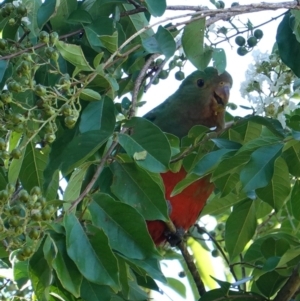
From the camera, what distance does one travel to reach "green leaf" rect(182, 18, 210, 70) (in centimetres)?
209

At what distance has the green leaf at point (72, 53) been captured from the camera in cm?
171

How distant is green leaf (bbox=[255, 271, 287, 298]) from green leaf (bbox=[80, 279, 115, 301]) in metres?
0.62

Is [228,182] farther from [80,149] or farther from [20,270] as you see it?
[20,270]

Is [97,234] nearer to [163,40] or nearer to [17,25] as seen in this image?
[163,40]

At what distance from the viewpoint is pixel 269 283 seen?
214 centimetres

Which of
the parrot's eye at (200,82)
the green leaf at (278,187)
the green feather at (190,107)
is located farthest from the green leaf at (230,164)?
the parrot's eye at (200,82)

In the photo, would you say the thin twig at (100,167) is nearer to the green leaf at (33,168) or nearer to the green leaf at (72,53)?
the green leaf at (72,53)

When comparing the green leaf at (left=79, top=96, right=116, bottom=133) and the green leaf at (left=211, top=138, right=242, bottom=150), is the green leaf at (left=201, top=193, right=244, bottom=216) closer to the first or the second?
the green leaf at (left=211, top=138, right=242, bottom=150)

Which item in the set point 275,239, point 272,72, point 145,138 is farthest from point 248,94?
point 145,138

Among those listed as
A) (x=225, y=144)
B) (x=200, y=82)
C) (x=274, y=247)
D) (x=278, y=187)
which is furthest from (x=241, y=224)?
(x=200, y=82)

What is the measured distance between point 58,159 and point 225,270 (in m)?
1.68

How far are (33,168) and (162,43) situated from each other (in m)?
0.50

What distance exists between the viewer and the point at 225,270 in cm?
334

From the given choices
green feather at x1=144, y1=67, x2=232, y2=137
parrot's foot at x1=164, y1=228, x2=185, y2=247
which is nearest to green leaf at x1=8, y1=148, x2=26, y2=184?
parrot's foot at x1=164, y1=228, x2=185, y2=247
